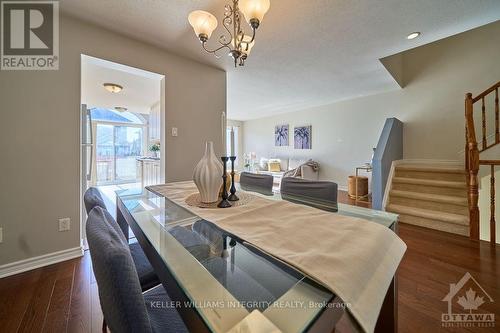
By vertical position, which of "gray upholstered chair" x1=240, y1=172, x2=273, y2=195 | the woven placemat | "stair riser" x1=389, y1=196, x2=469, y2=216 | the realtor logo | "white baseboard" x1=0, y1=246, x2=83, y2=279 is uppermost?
"gray upholstered chair" x1=240, y1=172, x2=273, y2=195

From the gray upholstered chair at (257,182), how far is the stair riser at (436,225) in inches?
93.0

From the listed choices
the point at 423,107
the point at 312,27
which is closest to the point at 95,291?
the point at 312,27

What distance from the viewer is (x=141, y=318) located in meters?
0.42

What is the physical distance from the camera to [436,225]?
8.45 feet

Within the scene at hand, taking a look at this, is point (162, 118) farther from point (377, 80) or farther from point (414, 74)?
point (414, 74)

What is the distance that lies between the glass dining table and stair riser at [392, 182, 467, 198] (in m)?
2.98

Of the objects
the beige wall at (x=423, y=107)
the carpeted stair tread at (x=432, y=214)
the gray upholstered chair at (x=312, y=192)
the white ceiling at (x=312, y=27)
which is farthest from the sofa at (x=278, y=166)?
the gray upholstered chair at (x=312, y=192)

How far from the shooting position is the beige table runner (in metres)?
0.51

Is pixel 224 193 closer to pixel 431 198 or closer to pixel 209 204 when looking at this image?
pixel 209 204

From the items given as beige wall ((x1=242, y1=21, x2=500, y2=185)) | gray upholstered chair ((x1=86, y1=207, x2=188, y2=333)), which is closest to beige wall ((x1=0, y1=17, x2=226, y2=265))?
gray upholstered chair ((x1=86, y1=207, x2=188, y2=333))

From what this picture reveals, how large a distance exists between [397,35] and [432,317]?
102 inches

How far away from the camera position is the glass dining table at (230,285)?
43 centimetres

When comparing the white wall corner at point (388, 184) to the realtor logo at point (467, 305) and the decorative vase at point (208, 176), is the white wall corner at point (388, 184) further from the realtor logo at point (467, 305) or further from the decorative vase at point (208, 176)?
the decorative vase at point (208, 176)

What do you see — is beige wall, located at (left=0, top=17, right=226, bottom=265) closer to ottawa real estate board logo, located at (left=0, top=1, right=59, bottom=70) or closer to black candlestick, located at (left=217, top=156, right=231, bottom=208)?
ottawa real estate board logo, located at (left=0, top=1, right=59, bottom=70)
